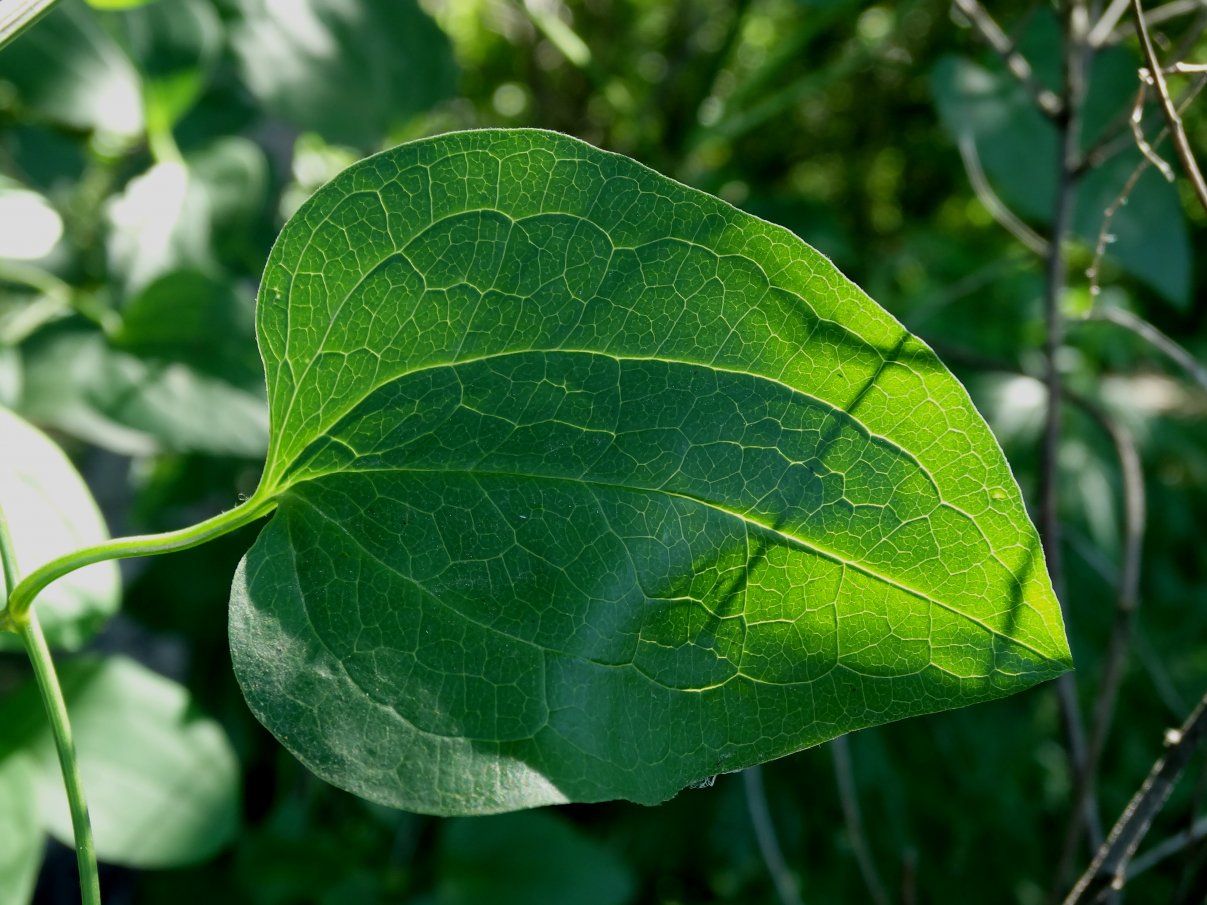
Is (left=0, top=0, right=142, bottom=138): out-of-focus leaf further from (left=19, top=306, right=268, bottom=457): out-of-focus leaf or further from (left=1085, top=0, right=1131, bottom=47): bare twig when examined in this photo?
(left=1085, top=0, right=1131, bottom=47): bare twig

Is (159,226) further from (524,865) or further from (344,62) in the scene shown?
(524,865)

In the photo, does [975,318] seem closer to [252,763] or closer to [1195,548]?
[1195,548]

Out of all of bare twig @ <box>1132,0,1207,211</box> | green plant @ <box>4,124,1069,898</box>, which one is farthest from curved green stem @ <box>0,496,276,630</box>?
bare twig @ <box>1132,0,1207,211</box>

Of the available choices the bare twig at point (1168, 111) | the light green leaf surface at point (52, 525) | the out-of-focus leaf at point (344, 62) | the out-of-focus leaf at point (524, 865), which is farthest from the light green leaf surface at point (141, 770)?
the bare twig at point (1168, 111)

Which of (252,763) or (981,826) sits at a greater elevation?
(252,763)

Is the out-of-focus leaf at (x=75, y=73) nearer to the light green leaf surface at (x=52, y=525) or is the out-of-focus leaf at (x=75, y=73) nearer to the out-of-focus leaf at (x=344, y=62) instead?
the out-of-focus leaf at (x=344, y=62)

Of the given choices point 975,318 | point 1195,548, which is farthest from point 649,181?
point 1195,548

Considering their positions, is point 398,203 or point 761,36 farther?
point 761,36
